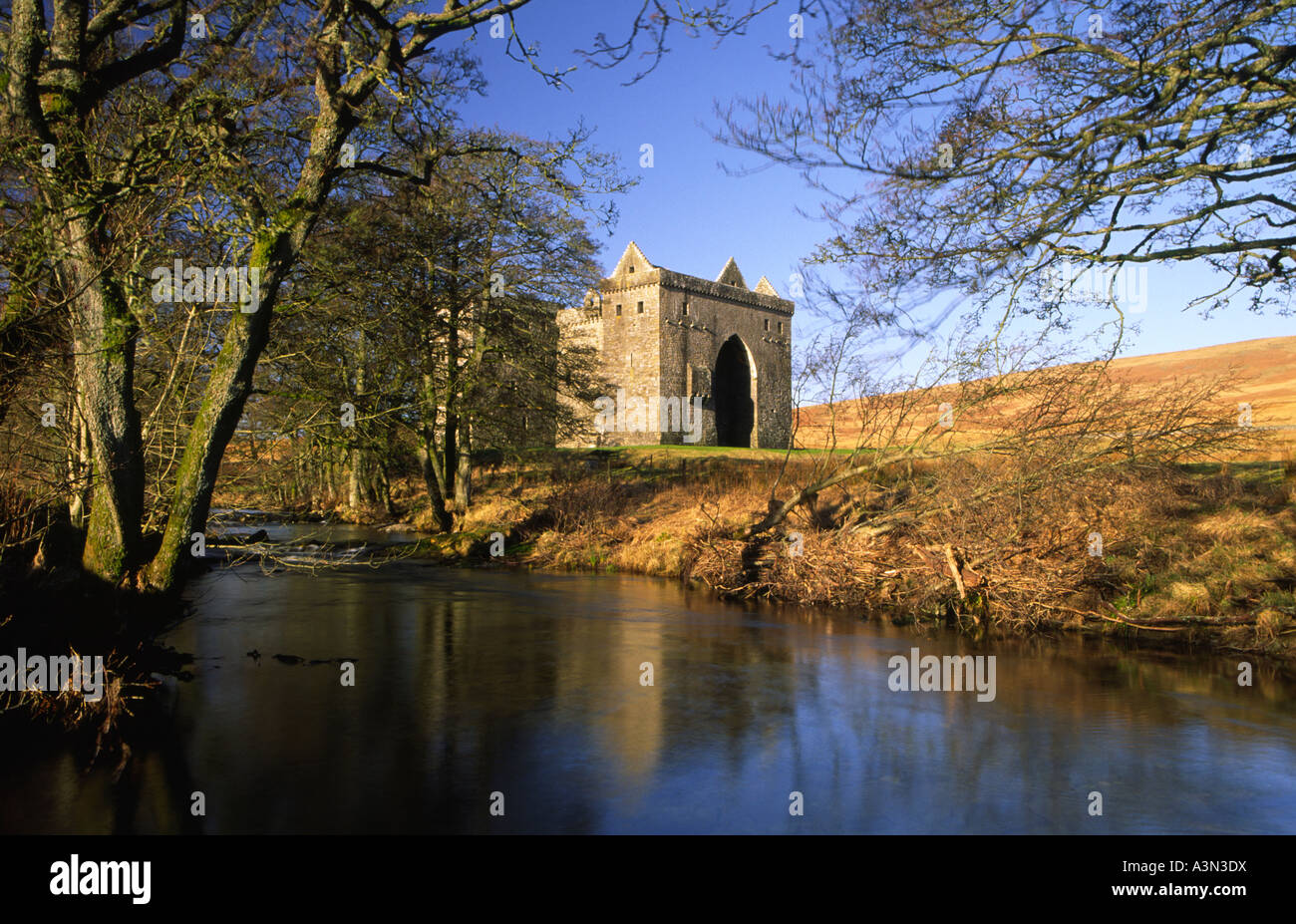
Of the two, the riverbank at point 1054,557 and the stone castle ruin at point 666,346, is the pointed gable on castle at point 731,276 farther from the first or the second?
the riverbank at point 1054,557

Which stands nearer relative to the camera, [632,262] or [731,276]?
[632,262]

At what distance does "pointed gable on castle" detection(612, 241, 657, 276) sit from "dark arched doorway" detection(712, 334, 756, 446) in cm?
828

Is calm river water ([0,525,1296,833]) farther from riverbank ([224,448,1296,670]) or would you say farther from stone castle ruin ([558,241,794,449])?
stone castle ruin ([558,241,794,449])

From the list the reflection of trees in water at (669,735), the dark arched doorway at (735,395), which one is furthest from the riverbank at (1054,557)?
the dark arched doorway at (735,395)

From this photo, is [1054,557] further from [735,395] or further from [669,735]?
[735,395]

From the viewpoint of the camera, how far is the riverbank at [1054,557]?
12.2 meters

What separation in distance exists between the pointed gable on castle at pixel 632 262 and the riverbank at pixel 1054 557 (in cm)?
2789

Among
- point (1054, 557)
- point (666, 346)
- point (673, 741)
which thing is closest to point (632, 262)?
point (666, 346)

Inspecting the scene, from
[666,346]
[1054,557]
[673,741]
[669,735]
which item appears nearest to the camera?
[673,741]

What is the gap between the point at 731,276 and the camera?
50.9 meters

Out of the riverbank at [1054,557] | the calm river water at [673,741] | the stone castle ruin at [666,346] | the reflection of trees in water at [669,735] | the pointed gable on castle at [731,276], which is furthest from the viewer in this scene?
the pointed gable on castle at [731,276]

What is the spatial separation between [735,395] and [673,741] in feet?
146

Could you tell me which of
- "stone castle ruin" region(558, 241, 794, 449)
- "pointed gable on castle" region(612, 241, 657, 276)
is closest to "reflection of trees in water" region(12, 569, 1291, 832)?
"stone castle ruin" region(558, 241, 794, 449)

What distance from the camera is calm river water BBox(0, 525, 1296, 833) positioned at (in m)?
6.57
